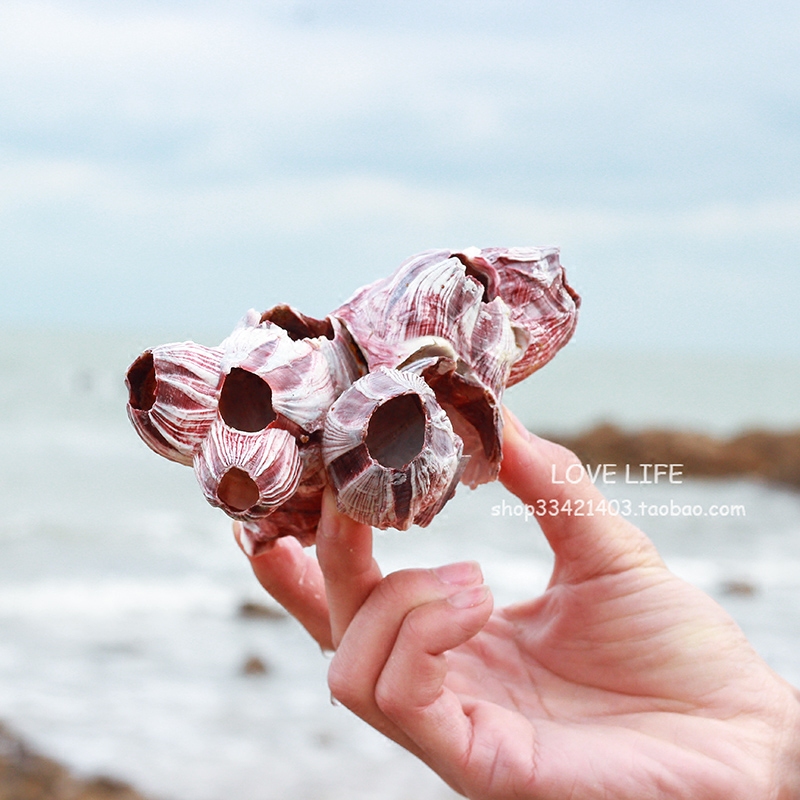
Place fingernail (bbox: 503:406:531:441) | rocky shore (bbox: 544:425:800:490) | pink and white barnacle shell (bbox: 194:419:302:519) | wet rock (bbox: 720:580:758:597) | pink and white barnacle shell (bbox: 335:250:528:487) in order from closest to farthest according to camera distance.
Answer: pink and white barnacle shell (bbox: 194:419:302:519) < pink and white barnacle shell (bbox: 335:250:528:487) < fingernail (bbox: 503:406:531:441) < wet rock (bbox: 720:580:758:597) < rocky shore (bbox: 544:425:800:490)

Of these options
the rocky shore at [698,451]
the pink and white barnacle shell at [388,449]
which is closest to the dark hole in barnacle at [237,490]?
the pink and white barnacle shell at [388,449]

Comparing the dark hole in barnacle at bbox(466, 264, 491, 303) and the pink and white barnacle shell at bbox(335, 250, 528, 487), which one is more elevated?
the dark hole in barnacle at bbox(466, 264, 491, 303)

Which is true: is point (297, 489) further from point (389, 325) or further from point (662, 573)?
point (662, 573)

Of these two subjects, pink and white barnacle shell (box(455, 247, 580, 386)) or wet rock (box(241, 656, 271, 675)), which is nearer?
pink and white barnacle shell (box(455, 247, 580, 386))

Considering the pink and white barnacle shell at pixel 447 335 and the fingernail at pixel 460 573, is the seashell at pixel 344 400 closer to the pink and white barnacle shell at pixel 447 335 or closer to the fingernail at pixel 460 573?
the pink and white barnacle shell at pixel 447 335

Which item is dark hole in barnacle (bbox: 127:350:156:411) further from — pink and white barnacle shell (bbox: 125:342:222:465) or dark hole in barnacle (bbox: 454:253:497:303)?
dark hole in barnacle (bbox: 454:253:497:303)

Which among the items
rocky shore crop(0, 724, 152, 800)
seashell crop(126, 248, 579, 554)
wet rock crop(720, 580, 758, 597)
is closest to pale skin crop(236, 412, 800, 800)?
seashell crop(126, 248, 579, 554)

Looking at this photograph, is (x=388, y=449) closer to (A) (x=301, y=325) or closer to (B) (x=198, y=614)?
(A) (x=301, y=325)

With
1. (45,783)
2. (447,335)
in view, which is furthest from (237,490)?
(45,783)
